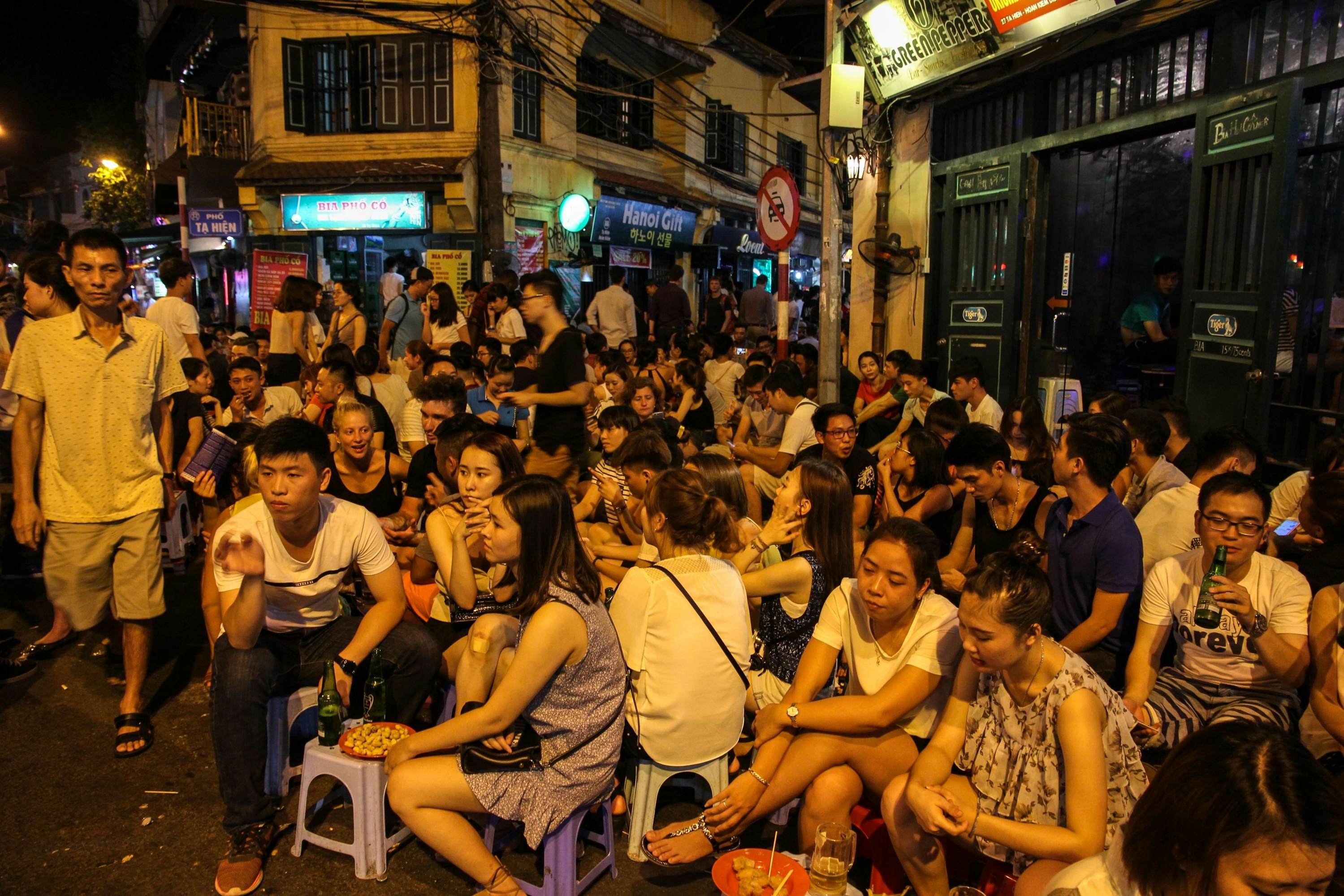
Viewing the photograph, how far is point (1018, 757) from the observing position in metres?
2.82

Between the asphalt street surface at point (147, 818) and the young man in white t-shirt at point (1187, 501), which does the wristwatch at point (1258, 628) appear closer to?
the young man in white t-shirt at point (1187, 501)

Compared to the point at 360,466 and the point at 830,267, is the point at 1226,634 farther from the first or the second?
the point at 830,267

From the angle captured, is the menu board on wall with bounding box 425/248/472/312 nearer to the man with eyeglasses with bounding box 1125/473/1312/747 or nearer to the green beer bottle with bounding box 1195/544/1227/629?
the man with eyeglasses with bounding box 1125/473/1312/747

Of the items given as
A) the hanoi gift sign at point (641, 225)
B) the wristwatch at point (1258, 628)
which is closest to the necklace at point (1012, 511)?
the wristwatch at point (1258, 628)

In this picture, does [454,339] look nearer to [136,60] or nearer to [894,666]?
[894,666]

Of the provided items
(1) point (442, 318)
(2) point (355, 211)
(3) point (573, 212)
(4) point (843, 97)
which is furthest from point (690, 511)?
(3) point (573, 212)

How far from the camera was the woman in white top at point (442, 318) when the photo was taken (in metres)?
10.7

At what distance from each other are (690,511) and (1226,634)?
2104 mm

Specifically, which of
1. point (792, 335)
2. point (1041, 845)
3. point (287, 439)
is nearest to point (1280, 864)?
point (1041, 845)

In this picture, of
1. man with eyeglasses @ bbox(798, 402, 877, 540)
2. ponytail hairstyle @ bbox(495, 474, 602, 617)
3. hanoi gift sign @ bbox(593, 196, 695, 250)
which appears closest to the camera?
ponytail hairstyle @ bbox(495, 474, 602, 617)

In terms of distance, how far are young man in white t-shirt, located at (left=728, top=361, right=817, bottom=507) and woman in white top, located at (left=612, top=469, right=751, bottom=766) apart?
313 cm

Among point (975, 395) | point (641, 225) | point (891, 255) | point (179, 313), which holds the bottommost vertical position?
point (975, 395)

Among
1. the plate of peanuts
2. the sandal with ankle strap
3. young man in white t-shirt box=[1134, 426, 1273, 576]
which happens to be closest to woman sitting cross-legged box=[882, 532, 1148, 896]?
the sandal with ankle strap

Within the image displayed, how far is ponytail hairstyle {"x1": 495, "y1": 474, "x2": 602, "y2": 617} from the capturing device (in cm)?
312
